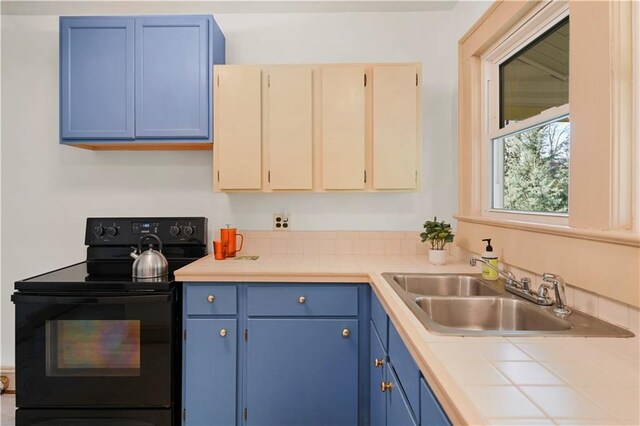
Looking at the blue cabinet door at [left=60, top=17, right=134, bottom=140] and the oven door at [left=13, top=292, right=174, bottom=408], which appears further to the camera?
the blue cabinet door at [left=60, top=17, right=134, bottom=140]

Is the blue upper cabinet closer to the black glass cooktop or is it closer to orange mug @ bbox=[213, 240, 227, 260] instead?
orange mug @ bbox=[213, 240, 227, 260]

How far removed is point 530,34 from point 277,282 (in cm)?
166

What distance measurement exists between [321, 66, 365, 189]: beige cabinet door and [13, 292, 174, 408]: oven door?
1122 millimetres

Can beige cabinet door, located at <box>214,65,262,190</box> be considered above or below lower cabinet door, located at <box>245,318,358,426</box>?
above

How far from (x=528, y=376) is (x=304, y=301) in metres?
1.13

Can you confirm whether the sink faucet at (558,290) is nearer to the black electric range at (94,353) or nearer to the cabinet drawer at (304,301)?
the cabinet drawer at (304,301)

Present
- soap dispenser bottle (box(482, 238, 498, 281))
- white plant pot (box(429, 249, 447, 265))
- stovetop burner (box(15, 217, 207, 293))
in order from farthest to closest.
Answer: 1. stovetop burner (box(15, 217, 207, 293))
2. white plant pot (box(429, 249, 447, 265))
3. soap dispenser bottle (box(482, 238, 498, 281))

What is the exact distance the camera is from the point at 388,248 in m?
2.37

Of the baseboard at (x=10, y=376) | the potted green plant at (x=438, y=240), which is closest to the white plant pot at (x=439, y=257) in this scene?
the potted green plant at (x=438, y=240)

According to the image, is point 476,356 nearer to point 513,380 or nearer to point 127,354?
point 513,380

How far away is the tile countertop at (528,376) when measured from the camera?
2.06 ft

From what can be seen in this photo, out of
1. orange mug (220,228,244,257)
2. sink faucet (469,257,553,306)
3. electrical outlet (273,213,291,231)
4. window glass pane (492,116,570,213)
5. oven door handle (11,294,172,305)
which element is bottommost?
oven door handle (11,294,172,305)

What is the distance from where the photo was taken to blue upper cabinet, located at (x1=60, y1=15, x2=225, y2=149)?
81.0 inches

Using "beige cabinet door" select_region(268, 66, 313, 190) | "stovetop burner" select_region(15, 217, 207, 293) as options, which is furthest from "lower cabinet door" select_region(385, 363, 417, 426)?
"stovetop burner" select_region(15, 217, 207, 293)
